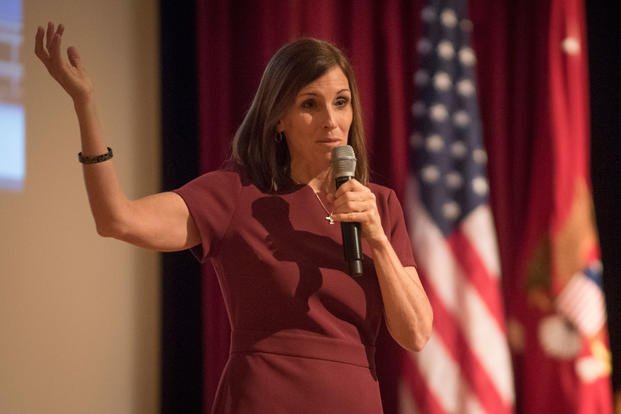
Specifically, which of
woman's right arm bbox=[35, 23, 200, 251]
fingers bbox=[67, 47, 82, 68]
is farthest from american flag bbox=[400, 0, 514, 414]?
fingers bbox=[67, 47, 82, 68]

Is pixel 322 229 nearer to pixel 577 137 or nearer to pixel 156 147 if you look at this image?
pixel 577 137

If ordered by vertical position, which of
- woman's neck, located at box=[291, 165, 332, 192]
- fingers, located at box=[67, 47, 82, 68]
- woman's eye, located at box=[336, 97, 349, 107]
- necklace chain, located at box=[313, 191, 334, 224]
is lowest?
necklace chain, located at box=[313, 191, 334, 224]

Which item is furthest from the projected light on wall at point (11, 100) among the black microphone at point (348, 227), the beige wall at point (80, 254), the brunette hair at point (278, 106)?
the black microphone at point (348, 227)

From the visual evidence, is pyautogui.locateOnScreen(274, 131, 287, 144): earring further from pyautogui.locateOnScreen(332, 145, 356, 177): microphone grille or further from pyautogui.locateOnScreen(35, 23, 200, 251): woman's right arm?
pyautogui.locateOnScreen(35, 23, 200, 251): woman's right arm

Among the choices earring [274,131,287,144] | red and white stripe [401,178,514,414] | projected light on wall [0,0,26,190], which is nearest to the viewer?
earring [274,131,287,144]

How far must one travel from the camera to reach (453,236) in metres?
2.85

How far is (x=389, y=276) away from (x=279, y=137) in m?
0.43

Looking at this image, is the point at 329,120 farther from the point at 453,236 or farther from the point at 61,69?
the point at 453,236

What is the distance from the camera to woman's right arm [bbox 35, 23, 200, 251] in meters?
1.31

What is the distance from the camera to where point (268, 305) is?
1.51 metres

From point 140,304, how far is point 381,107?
3.86ft

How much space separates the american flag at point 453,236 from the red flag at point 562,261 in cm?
11

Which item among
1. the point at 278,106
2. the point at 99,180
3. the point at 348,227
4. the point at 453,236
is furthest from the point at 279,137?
the point at 453,236

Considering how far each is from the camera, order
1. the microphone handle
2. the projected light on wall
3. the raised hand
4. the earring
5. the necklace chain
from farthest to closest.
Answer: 1. the projected light on wall
2. the earring
3. the necklace chain
4. the microphone handle
5. the raised hand
